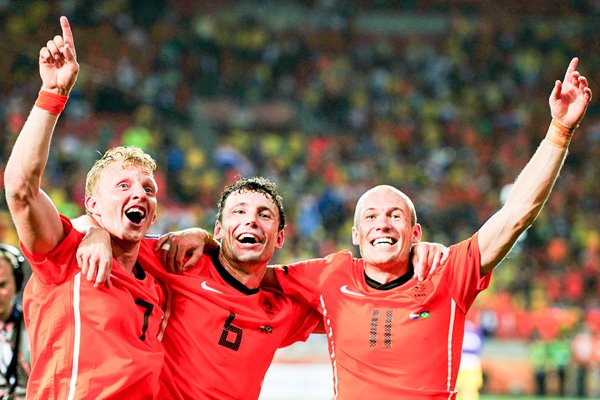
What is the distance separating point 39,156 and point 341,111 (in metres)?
19.3

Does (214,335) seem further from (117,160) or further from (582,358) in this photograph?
(582,358)

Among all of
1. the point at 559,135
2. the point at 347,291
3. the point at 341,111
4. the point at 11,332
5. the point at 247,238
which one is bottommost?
the point at 11,332

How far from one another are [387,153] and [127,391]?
57.6 feet

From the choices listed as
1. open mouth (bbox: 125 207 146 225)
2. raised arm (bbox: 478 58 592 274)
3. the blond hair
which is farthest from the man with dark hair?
raised arm (bbox: 478 58 592 274)

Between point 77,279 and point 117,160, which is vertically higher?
point 117,160

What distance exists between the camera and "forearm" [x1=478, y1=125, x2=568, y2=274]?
421cm

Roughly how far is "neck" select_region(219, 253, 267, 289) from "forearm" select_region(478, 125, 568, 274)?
4.20 feet

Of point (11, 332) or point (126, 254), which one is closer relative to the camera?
point (126, 254)

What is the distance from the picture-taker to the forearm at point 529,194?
4.21m

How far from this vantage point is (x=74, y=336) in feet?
12.4

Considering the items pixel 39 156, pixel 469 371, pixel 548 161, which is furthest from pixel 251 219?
pixel 469 371

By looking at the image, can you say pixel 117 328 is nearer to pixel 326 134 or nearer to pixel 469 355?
pixel 469 355

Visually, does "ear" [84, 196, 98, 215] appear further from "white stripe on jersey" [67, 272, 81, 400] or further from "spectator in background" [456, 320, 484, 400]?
"spectator in background" [456, 320, 484, 400]

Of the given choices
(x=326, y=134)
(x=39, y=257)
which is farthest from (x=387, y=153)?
(x=39, y=257)
